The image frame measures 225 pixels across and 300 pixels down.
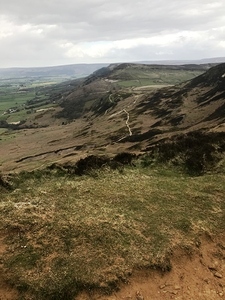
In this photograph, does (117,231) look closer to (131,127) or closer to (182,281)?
(182,281)

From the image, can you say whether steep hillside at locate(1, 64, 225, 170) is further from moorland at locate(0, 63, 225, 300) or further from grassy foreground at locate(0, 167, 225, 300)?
grassy foreground at locate(0, 167, 225, 300)

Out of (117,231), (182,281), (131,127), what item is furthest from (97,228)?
(131,127)

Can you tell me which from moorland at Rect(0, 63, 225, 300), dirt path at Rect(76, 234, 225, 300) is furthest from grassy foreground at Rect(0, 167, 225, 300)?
dirt path at Rect(76, 234, 225, 300)

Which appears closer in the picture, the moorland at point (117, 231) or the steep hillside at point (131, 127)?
the moorland at point (117, 231)

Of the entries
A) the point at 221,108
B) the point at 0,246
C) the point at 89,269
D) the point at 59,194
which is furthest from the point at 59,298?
the point at 221,108

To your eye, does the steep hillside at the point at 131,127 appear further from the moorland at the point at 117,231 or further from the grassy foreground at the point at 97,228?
the grassy foreground at the point at 97,228

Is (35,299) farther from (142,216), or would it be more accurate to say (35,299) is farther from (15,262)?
(142,216)

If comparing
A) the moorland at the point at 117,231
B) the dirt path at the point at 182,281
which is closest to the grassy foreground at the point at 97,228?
the moorland at the point at 117,231

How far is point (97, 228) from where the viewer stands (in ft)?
71.9

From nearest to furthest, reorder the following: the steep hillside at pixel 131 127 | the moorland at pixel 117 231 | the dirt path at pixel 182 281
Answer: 1. the dirt path at pixel 182 281
2. the moorland at pixel 117 231
3. the steep hillside at pixel 131 127

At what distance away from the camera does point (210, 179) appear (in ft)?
109

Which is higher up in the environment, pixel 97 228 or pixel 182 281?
pixel 97 228

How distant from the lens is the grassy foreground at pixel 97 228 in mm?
18156

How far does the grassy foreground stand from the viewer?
1816 cm
